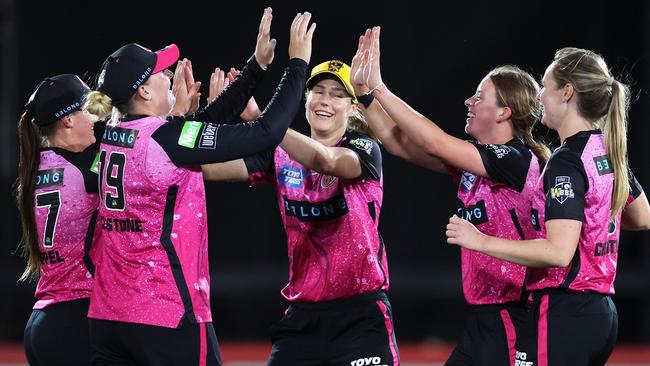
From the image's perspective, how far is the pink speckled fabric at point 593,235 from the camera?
11.5 feet

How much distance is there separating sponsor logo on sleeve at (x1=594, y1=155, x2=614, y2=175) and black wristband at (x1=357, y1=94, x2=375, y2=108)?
3.22 ft

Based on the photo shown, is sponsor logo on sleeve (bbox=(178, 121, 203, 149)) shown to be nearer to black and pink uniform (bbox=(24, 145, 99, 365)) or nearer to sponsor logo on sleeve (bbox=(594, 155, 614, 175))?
black and pink uniform (bbox=(24, 145, 99, 365))

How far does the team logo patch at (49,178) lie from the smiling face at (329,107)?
1088mm

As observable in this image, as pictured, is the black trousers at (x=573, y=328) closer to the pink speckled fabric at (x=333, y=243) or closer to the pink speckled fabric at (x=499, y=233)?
the pink speckled fabric at (x=499, y=233)

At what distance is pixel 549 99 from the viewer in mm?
3674

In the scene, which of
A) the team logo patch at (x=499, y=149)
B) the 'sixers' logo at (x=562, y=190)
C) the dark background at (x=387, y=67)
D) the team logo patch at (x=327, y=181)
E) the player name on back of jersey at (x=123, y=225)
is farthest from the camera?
the dark background at (x=387, y=67)

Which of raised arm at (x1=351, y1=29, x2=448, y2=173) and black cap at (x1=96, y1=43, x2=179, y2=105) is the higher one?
black cap at (x1=96, y1=43, x2=179, y2=105)

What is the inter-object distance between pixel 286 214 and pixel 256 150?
28.1 inches

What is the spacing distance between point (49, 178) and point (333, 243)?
120 cm

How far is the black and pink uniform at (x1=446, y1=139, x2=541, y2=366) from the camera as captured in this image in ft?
12.8

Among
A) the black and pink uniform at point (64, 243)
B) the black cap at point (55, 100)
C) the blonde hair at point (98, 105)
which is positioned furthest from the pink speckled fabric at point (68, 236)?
the blonde hair at point (98, 105)

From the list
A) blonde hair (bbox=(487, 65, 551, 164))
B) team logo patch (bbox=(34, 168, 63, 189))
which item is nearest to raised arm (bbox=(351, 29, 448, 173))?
blonde hair (bbox=(487, 65, 551, 164))

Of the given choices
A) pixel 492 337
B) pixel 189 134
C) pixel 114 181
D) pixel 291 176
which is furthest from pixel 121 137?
pixel 492 337

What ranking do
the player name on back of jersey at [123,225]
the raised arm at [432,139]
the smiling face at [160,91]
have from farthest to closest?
the raised arm at [432,139] < the smiling face at [160,91] < the player name on back of jersey at [123,225]
